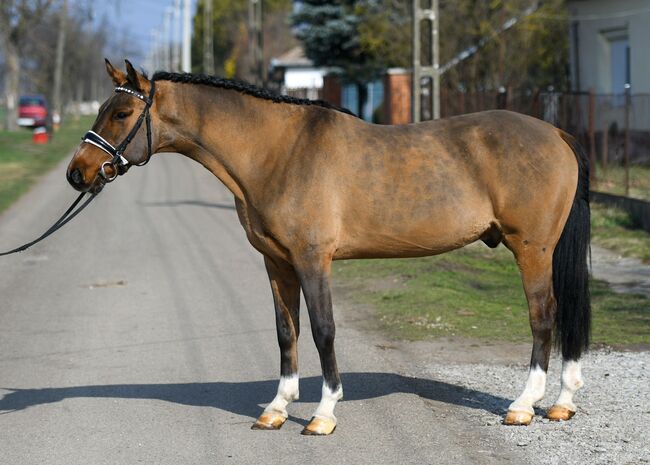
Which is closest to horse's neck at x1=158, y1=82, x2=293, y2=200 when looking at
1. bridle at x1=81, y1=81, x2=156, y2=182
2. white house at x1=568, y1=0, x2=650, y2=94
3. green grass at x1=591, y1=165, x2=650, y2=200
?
bridle at x1=81, y1=81, x2=156, y2=182

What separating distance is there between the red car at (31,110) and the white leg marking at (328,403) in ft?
201

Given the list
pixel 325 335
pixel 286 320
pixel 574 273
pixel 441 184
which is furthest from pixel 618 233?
pixel 325 335

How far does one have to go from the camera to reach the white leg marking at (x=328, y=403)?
643 centimetres

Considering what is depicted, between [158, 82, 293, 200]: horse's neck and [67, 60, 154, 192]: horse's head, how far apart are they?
5.9 inches

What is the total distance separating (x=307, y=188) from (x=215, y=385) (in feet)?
6.22

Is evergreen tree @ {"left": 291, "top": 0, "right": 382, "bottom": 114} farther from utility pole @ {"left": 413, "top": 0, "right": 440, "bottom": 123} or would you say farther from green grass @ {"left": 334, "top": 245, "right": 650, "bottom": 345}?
green grass @ {"left": 334, "top": 245, "right": 650, "bottom": 345}

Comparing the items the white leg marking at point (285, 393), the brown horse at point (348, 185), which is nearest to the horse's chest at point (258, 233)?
the brown horse at point (348, 185)

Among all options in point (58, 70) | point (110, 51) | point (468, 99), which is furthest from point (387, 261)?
point (110, 51)

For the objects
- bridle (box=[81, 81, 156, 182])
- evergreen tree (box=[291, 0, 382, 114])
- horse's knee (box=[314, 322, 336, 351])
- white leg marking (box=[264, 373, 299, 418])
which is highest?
evergreen tree (box=[291, 0, 382, 114])

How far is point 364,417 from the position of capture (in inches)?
267

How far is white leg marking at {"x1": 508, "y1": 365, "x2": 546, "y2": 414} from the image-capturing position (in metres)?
6.57

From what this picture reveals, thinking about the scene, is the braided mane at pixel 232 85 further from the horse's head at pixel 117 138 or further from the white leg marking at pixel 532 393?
the white leg marking at pixel 532 393

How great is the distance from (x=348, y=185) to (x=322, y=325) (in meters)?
0.83

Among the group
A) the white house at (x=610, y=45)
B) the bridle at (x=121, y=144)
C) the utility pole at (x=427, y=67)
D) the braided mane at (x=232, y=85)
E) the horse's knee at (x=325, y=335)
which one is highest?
the white house at (x=610, y=45)
